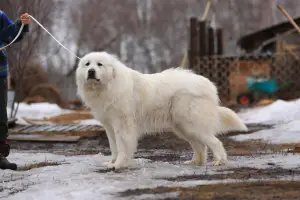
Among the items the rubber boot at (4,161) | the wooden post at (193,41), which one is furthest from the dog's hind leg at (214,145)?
the wooden post at (193,41)

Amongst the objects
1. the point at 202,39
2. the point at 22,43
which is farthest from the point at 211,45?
the point at 22,43

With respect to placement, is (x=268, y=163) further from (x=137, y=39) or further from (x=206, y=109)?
(x=137, y=39)

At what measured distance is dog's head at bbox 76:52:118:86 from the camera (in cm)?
580

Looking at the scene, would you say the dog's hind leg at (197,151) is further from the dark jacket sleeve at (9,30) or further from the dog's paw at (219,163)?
the dark jacket sleeve at (9,30)

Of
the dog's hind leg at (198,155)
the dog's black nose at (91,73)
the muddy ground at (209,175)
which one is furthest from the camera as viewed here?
the dog's hind leg at (198,155)

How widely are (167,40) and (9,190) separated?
3229 centimetres

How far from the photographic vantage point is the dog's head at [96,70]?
5805 millimetres

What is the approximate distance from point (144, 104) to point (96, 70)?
2.53ft

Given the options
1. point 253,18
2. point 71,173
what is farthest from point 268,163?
point 253,18

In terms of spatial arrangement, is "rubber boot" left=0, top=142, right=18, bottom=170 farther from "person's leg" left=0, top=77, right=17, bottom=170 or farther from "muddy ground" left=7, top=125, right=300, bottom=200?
"muddy ground" left=7, top=125, right=300, bottom=200

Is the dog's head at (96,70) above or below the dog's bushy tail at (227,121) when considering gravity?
above

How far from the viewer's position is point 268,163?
6.00 meters

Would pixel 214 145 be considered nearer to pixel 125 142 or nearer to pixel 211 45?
pixel 125 142

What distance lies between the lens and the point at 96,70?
19.0 ft
